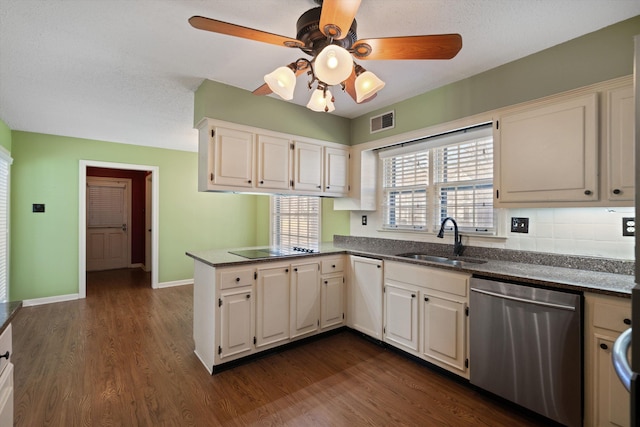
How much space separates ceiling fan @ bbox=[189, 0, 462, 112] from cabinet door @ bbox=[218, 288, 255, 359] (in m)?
1.60

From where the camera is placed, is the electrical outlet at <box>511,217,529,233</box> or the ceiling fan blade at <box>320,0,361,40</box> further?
the electrical outlet at <box>511,217,529,233</box>

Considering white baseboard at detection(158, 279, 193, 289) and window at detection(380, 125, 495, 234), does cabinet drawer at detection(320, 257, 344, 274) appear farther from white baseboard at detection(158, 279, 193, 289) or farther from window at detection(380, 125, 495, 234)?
white baseboard at detection(158, 279, 193, 289)

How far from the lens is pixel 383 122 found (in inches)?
127

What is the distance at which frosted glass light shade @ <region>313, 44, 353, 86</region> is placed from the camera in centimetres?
136

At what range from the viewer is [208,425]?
1.82 m

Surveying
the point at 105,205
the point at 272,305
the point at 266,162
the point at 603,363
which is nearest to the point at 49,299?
the point at 105,205

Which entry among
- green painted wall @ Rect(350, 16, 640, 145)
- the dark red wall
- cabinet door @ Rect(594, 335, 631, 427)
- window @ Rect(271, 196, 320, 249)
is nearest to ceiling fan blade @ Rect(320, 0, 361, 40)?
green painted wall @ Rect(350, 16, 640, 145)

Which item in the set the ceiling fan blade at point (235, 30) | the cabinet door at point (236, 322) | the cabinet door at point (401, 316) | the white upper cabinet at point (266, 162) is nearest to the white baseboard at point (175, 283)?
the white upper cabinet at point (266, 162)

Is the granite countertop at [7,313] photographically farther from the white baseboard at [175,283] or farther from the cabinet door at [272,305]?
the white baseboard at [175,283]

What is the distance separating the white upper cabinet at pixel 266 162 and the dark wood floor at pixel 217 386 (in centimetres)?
152

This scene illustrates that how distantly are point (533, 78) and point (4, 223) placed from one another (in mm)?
5703

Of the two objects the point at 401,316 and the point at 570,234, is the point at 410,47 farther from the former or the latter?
the point at 401,316

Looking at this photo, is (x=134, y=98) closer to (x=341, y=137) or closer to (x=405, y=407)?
(x=341, y=137)

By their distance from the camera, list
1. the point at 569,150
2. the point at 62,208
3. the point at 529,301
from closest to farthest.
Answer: the point at 529,301 < the point at 569,150 < the point at 62,208
